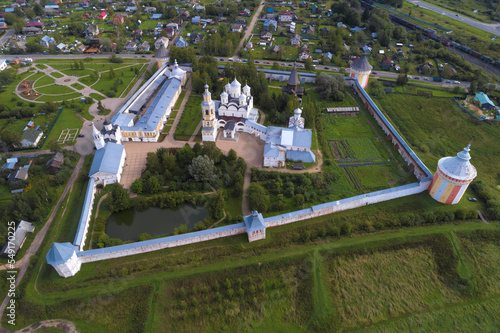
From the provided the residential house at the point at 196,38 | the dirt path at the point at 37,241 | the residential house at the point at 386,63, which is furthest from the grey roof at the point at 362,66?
the dirt path at the point at 37,241

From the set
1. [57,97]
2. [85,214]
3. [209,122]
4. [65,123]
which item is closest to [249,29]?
[209,122]

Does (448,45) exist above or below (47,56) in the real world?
above

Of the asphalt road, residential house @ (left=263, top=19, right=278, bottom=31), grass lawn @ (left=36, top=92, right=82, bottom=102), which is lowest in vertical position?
grass lawn @ (left=36, top=92, right=82, bottom=102)

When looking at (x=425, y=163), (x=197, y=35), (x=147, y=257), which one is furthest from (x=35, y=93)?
(x=425, y=163)

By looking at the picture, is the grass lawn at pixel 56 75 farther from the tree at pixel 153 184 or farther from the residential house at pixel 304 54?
the residential house at pixel 304 54

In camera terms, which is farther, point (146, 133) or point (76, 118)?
point (76, 118)

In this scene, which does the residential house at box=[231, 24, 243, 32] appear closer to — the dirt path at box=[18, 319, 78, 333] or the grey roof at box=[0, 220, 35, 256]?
the grey roof at box=[0, 220, 35, 256]

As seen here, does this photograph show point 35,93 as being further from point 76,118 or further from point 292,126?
point 292,126

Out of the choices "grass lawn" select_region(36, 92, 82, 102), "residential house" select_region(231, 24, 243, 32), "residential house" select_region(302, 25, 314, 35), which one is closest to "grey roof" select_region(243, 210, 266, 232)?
"grass lawn" select_region(36, 92, 82, 102)
